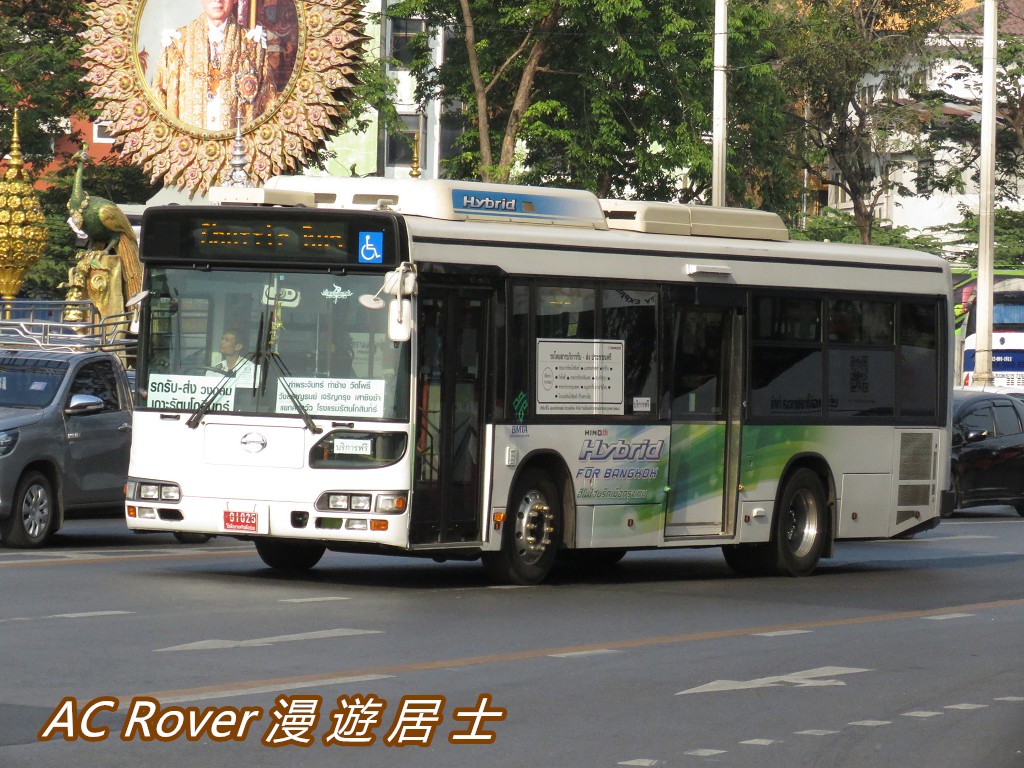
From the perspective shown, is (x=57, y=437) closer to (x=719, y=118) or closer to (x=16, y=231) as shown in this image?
(x=16, y=231)

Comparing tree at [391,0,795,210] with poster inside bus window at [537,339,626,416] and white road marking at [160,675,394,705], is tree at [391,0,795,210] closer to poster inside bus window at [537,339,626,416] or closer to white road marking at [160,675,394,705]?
poster inside bus window at [537,339,626,416]

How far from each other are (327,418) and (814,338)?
5120 mm

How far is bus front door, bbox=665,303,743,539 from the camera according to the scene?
1656 centimetres

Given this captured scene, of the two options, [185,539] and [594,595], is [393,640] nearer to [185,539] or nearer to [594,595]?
[594,595]

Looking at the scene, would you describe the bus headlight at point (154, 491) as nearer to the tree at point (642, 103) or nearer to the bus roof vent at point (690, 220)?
the bus roof vent at point (690, 220)

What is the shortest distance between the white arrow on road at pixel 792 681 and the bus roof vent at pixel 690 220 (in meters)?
6.00

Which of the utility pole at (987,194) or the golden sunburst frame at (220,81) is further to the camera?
the utility pole at (987,194)

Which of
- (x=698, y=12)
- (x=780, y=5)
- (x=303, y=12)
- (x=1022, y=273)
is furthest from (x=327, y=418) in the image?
(x=780, y=5)

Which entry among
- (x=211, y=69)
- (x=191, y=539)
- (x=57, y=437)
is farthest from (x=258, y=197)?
(x=211, y=69)

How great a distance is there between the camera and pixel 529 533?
15.4 meters

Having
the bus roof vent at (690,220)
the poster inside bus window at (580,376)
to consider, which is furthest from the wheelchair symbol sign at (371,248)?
the bus roof vent at (690,220)

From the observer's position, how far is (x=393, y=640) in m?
11.9

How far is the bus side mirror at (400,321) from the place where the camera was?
45.4ft

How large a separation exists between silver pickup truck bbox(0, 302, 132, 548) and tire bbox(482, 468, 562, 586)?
4.70m
